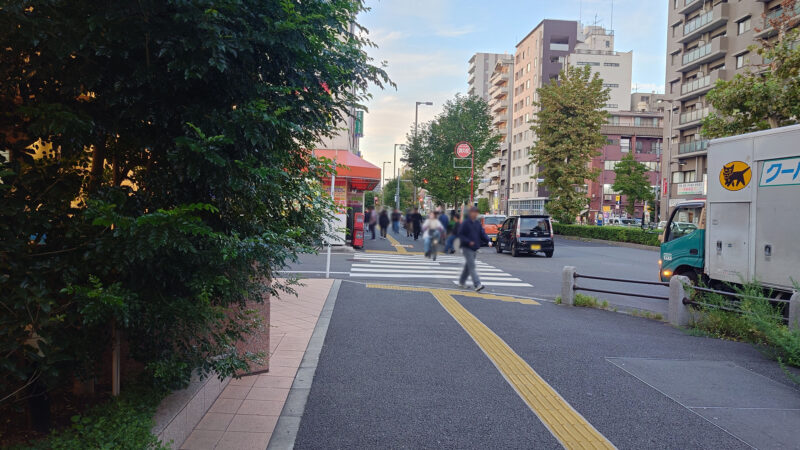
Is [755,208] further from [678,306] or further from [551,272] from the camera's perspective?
[551,272]

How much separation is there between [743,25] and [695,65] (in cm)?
540

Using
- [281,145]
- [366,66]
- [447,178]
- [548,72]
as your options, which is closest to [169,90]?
[281,145]

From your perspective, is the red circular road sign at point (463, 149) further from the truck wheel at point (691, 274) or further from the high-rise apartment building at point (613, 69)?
the high-rise apartment building at point (613, 69)

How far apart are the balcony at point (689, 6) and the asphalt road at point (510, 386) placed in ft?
142

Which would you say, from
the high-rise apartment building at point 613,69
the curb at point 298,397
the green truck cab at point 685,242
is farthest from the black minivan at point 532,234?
the high-rise apartment building at point 613,69

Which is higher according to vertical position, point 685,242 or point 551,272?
point 685,242

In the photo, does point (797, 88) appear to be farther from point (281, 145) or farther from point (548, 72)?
point (548, 72)

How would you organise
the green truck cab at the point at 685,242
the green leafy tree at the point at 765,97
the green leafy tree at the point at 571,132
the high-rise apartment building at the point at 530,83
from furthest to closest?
the high-rise apartment building at the point at 530,83 < the green leafy tree at the point at 571,132 < the green leafy tree at the point at 765,97 < the green truck cab at the point at 685,242

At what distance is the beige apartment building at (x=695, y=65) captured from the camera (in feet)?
124

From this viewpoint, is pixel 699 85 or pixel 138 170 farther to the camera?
pixel 699 85

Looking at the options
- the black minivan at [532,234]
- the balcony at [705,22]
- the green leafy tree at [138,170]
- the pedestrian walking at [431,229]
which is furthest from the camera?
the balcony at [705,22]

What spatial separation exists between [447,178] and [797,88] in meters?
34.6

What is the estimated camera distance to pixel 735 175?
9.14m

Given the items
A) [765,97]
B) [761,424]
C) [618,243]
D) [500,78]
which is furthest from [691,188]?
[761,424]
